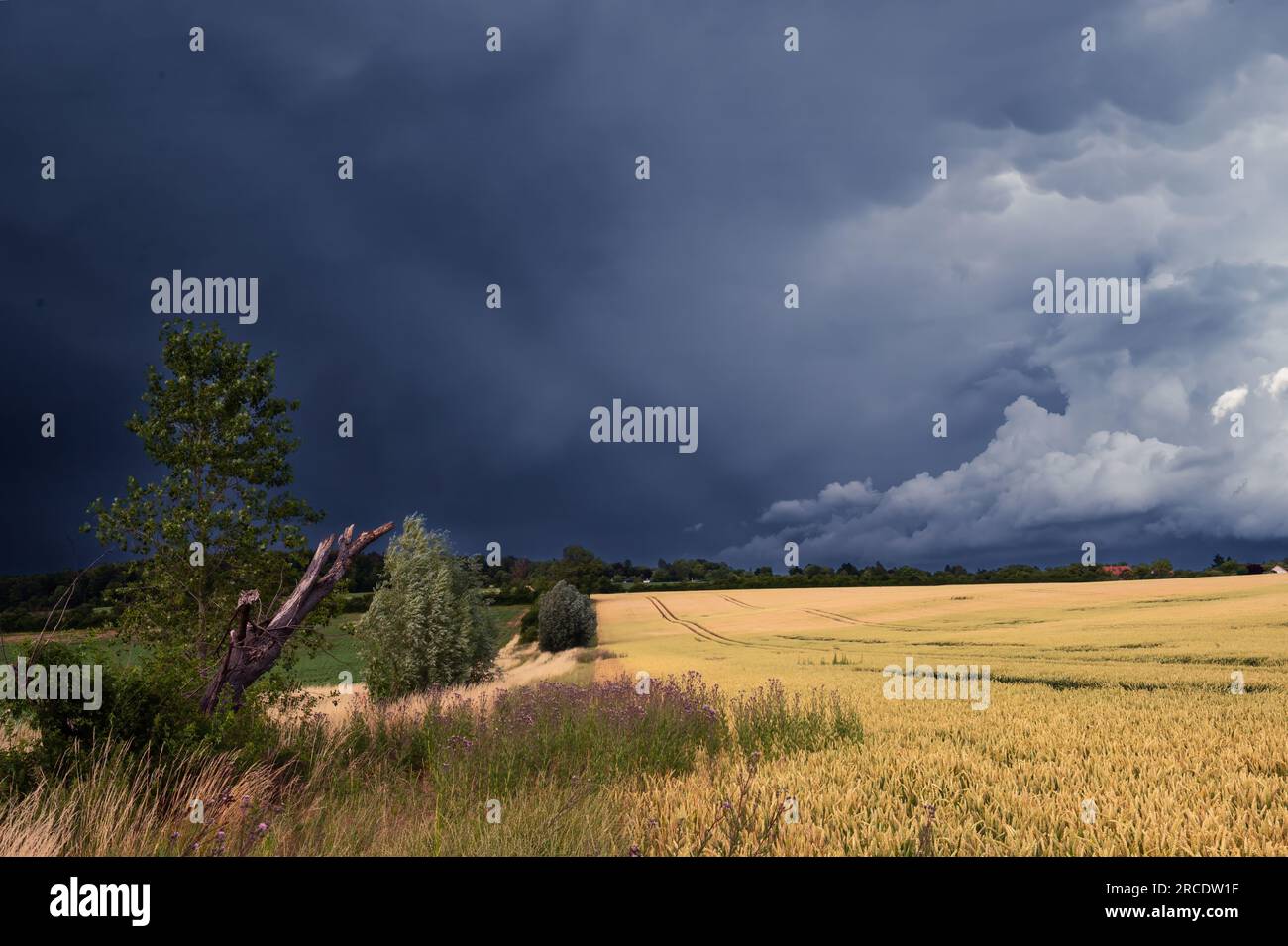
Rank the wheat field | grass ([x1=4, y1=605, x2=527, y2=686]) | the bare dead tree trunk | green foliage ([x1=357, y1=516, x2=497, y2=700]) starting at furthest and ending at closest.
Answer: green foliage ([x1=357, y1=516, x2=497, y2=700])
the bare dead tree trunk
grass ([x1=4, y1=605, x2=527, y2=686])
the wheat field

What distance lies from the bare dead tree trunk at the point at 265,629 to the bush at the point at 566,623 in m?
34.2

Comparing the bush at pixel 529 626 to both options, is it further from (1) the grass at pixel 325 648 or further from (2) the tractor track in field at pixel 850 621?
(2) the tractor track in field at pixel 850 621

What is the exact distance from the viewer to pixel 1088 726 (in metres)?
11.1

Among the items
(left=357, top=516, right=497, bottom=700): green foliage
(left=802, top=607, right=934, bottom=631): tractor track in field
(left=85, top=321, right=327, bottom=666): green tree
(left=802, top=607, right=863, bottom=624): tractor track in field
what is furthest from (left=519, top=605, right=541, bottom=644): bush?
(left=85, top=321, right=327, bottom=666): green tree

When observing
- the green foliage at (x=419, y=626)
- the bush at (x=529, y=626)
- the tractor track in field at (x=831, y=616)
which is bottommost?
the bush at (x=529, y=626)

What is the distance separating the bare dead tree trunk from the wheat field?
16.4 feet

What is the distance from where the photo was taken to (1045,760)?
903 centimetres

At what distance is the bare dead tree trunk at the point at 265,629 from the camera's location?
841 cm

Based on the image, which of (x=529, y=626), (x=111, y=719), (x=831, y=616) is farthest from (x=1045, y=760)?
(x=529, y=626)

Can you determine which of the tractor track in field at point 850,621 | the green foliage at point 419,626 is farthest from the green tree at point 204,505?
the tractor track in field at point 850,621

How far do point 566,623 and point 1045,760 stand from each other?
3628 centimetres

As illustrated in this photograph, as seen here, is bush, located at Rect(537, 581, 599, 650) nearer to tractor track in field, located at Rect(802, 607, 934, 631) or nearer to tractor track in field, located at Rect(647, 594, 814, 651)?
tractor track in field, located at Rect(647, 594, 814, 651)

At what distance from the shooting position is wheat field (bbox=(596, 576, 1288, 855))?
6.09m
